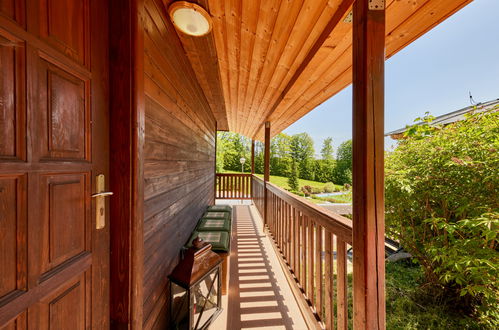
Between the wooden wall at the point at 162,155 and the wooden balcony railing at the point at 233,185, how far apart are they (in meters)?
4.72

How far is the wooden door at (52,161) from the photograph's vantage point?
1.65ft

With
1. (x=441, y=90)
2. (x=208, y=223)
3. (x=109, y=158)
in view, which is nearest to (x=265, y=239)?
(x=208, y=223)

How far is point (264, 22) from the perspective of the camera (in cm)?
132

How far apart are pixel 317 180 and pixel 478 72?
14.9 meters

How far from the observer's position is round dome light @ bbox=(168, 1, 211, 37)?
119 cm

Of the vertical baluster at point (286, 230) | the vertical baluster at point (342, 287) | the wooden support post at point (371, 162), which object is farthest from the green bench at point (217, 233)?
the wooden support post at point (371, 162)

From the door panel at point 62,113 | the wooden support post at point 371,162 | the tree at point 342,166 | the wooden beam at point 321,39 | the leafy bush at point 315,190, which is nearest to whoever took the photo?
the door panel at point 62,113

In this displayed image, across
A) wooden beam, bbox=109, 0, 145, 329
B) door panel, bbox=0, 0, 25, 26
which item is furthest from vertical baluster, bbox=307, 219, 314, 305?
door panel, bbox=0, 0, 25, 26

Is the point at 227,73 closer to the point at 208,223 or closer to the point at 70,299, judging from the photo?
the point at 208,223

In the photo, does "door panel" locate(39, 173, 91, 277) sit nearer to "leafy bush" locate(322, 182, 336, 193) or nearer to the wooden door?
the wooden door

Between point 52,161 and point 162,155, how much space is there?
730mm

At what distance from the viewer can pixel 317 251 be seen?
1.58 metres

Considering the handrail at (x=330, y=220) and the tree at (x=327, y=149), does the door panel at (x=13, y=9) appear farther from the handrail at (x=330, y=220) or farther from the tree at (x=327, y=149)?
the tree at (x=327, y=149)

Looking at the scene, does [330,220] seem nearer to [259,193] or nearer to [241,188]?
[259,193]
